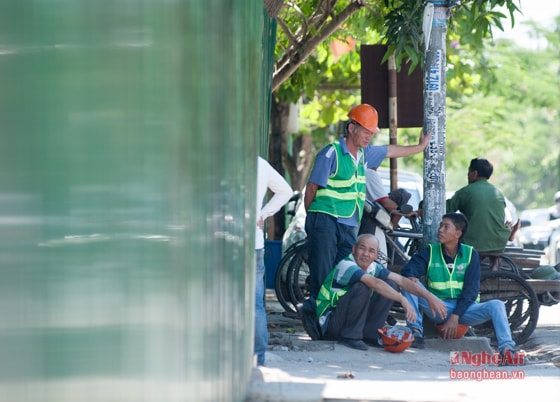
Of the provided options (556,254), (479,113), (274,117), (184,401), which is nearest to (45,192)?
(184,401)

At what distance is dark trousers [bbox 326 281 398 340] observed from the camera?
8844mm

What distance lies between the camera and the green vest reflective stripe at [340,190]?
9.57 metres

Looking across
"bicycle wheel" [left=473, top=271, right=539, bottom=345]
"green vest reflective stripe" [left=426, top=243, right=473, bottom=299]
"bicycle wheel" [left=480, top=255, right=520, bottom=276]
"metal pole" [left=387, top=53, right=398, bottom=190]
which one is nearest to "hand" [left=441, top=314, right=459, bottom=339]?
"green vest reflective stripe" [left=426, top=243, right=473, bottom=299]

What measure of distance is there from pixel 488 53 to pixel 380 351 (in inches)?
777

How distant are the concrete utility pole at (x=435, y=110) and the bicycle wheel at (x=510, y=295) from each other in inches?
31.2

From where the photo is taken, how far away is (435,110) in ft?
31.2

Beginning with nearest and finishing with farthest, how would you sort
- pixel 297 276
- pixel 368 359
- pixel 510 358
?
pixel 368 359, pixel 510 358, pixel 297 276

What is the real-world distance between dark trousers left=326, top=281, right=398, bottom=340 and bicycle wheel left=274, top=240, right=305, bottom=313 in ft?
6.69

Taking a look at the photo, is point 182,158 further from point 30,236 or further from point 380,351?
point 380,351

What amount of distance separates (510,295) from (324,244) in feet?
6.01

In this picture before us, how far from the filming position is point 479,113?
26.8 metres

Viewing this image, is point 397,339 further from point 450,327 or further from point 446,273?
point 446,273

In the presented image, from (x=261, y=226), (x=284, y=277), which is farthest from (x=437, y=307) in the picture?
(x=284, y=277)

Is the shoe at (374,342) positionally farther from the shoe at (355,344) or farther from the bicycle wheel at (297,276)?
the bicycle wheel at (297,276)
